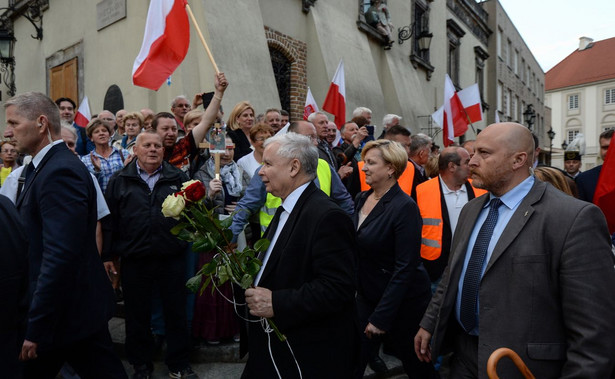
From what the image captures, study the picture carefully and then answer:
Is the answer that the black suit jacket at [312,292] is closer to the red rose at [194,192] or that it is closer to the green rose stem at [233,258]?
the green rose stem at [233,258]

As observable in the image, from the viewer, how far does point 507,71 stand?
27922mm

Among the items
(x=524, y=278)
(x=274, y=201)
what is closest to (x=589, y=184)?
(x=274, y=201)

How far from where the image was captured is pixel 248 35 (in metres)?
8.09

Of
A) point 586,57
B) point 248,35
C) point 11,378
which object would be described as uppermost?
point 586,57

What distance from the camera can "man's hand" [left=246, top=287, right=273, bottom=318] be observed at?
7.46 ft

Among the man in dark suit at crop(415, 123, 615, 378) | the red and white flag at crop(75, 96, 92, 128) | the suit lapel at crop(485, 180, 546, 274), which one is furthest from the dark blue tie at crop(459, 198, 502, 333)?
the red and white flag at crop(75, 96, 92, 128)

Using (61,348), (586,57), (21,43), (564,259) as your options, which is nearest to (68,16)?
(21,43)

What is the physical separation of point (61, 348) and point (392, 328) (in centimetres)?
218

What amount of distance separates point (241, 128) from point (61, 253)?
3.20 metres

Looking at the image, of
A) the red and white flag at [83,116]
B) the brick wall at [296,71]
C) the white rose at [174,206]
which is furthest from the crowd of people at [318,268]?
the brick wall at [296,71]

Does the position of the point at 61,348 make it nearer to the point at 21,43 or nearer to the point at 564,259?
the point at 564,259

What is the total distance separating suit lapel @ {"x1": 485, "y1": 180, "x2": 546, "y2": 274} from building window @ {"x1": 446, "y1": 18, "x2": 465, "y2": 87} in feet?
63.0

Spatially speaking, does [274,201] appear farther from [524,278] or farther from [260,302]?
[524,278]

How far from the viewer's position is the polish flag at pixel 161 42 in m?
4.87
